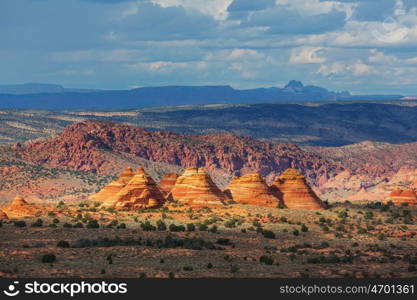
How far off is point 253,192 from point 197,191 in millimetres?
7423

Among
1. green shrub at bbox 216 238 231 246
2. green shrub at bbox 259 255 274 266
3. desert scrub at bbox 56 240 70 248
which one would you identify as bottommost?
green shrub at bbox 259 255 274 266

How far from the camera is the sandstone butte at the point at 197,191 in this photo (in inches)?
3583

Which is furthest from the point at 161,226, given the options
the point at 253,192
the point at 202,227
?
the point at 253,192

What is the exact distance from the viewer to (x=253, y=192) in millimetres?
97062

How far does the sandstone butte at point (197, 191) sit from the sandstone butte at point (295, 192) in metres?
7.27

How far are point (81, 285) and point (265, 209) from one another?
53.2 metres

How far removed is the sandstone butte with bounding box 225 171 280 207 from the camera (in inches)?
3777

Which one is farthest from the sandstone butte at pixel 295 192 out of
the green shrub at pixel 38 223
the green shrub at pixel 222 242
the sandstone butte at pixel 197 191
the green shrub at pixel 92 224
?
the green shrub at pixel 38 223

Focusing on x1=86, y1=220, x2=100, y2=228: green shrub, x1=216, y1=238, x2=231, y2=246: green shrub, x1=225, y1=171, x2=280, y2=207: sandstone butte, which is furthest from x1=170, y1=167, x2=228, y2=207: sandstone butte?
x1=216, y1=238, x2=231, y2=246: green shrub

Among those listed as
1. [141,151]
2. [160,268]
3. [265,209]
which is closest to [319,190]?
[141,151]

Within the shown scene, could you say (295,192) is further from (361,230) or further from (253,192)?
(361,230)

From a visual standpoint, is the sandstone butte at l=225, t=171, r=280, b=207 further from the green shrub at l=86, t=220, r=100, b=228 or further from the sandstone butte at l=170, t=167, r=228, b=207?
the green shrub at l=86, t=220, r=100, b=228

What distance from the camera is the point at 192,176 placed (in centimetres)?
9269

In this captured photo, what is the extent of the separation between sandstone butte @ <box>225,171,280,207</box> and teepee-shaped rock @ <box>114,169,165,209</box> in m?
9.27
